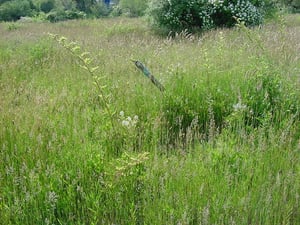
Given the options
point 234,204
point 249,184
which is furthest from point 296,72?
point 234,204

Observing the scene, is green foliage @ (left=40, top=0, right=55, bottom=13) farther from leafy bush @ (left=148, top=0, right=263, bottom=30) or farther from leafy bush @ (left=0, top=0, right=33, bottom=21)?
leafy bush @ (left=148, top=0, right=263, bottom=30)

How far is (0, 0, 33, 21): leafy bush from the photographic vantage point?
3472 centimetres

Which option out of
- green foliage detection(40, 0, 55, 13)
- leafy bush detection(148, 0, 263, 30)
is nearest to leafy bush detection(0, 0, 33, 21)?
green foliage detection(40, 0, 55, 13)

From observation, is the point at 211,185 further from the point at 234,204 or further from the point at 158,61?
the point at 158,61

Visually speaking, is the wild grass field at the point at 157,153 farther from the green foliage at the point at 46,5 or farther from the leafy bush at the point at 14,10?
the green foliage at the point at 46,5

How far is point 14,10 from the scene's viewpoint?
35.9 m

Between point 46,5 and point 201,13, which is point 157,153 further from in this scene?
point 46,5

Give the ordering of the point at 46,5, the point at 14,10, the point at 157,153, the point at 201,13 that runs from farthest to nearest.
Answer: the point at 46,5 < the point at 14,10 < the point at 201,13 < the point at 157,153

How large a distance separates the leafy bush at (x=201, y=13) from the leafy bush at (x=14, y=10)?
2674 cm

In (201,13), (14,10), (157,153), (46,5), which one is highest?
(46,5)

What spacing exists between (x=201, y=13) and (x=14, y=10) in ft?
→ 102

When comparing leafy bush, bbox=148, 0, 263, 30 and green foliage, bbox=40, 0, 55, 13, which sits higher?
green foliage, bbox=40, 0, 55, 13

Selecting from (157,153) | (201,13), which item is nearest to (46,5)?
(201,13)

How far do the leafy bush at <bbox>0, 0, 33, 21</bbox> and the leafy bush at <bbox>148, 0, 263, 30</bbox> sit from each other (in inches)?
1053
